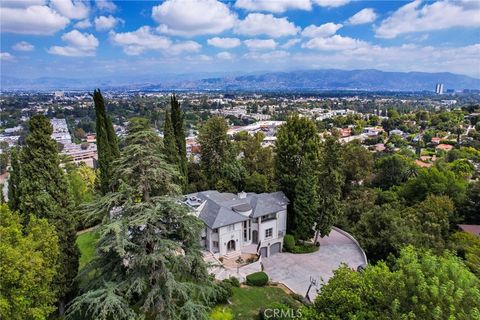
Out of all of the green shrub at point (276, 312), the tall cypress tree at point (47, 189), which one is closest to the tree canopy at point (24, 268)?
the tall cypress tree at point (47, 189)

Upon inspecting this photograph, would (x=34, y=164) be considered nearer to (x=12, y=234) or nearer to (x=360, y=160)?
(x=12, y=234)

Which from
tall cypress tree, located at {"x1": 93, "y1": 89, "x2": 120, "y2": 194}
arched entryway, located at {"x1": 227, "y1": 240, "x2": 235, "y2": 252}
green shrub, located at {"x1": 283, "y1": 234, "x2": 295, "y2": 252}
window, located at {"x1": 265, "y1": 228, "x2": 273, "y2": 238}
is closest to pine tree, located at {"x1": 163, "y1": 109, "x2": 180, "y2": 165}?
Result: tall cypress tree, located at {"x1": 93, "y1": 89, "x2": 120, "y2": 194}

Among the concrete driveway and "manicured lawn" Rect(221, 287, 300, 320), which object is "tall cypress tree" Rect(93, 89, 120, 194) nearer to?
"manicured lawn" Rect(221, 287, 300, 320)

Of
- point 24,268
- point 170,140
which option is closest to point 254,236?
point 170,140

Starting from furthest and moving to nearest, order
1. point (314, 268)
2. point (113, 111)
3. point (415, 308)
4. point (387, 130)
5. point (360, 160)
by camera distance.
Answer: point (113, 111) < point (387, 130) < point (360, 160) < point (314, 268) < point (415, 308)

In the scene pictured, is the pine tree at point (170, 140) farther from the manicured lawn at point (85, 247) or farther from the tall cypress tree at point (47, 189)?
the tall cypress tree at point (47, 189)

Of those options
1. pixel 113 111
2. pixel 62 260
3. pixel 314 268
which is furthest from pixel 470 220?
pixel 113 111
